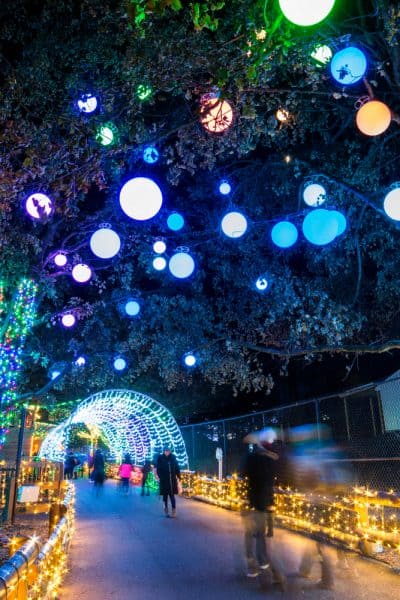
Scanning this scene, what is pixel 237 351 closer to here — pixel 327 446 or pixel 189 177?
pixel 189 177

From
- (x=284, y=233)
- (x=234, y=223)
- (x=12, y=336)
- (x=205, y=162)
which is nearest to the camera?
(x=284, y=233)

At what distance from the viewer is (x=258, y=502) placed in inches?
255

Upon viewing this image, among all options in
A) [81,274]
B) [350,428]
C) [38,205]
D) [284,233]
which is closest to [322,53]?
[284,233]

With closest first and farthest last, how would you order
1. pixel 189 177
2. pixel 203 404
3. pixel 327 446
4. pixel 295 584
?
pixel 295 584 → pixel 327 446 → pixel 189 177 → pixel 203 404

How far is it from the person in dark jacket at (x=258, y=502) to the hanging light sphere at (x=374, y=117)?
419 centimetres

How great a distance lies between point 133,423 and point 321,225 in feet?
77.1

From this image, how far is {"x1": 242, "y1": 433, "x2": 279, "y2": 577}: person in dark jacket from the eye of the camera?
6.36m

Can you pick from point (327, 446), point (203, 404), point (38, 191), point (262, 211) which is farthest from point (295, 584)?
point (203, 404)

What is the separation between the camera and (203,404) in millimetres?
33219

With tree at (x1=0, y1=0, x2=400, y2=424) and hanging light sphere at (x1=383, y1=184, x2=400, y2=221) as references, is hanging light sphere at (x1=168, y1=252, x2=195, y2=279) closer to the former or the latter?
tree at (x1=0, y1=0, x2=400, y2=424)

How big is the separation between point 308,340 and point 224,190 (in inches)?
166

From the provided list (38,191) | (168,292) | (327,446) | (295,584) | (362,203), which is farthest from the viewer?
(168,292)

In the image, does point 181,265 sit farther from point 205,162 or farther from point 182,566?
point 182,566

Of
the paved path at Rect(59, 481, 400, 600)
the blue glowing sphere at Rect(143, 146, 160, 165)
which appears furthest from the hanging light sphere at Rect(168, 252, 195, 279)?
the paved path at Rect(59, 481, 400, 600)
